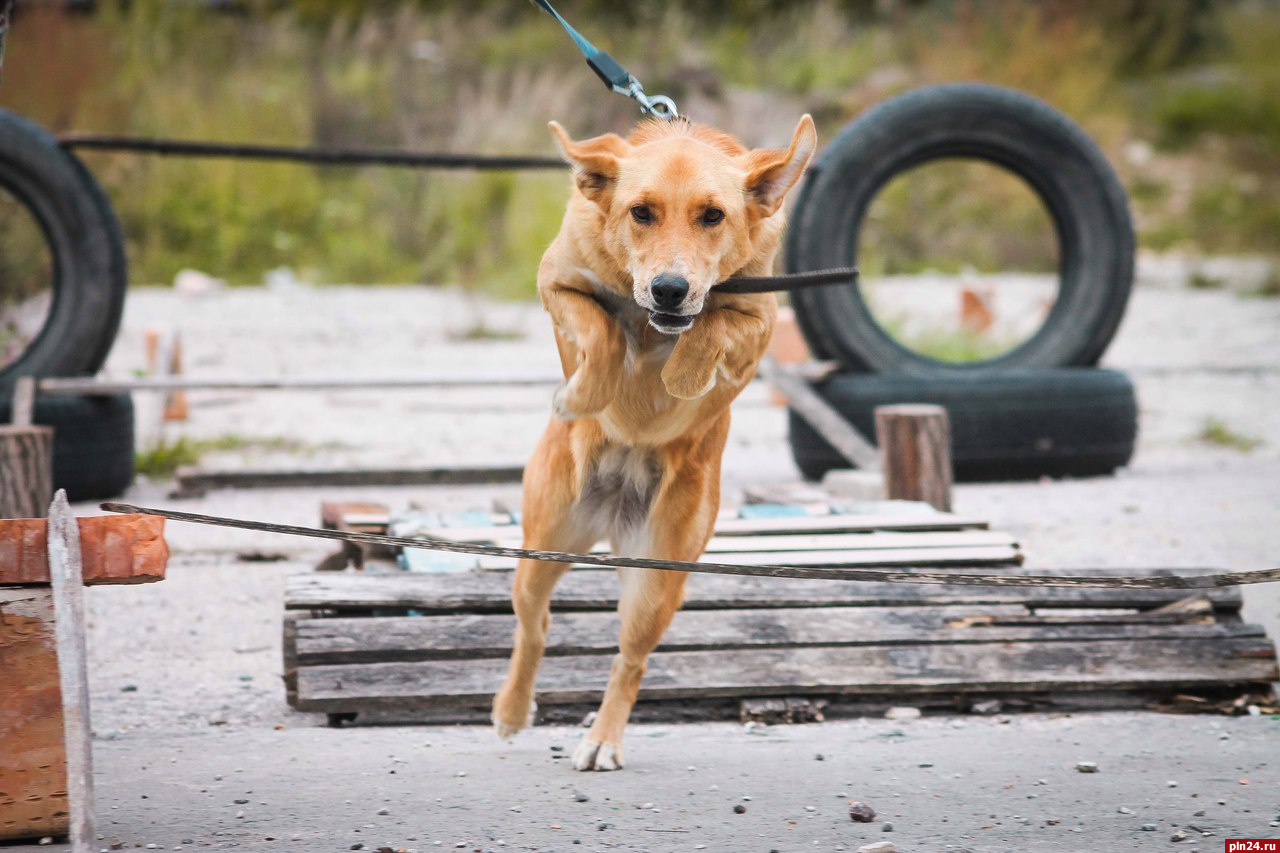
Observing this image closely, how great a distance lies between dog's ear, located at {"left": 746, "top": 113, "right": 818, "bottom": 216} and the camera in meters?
3.41

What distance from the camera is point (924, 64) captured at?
17.8 metres

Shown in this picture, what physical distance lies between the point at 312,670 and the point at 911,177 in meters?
13.1

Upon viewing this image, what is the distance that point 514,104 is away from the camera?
16.7 meters

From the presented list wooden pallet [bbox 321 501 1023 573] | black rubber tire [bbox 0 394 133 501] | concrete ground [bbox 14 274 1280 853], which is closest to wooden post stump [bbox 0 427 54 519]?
concrete ground [bbox 14 274 1280 853]

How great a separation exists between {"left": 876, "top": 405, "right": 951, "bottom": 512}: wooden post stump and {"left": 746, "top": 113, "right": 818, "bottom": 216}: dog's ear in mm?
2903

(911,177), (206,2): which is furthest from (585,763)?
(206,2)

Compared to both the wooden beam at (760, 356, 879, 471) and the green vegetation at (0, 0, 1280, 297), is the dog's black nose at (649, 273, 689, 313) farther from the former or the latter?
the green vegetation at (0, 0, 1280, 297)

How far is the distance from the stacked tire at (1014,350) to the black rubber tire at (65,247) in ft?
12.5

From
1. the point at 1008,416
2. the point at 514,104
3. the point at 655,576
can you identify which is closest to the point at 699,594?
the point at 655,576

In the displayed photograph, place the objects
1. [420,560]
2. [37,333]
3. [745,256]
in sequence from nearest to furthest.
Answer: [745,256] → [420,560] → [37,333]

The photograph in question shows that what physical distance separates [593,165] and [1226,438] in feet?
24.8

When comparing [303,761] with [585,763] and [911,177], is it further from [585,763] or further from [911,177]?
[911,177]

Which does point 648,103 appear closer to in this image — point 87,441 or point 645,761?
point 645,761

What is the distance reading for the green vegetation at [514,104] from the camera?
14.7 meters
